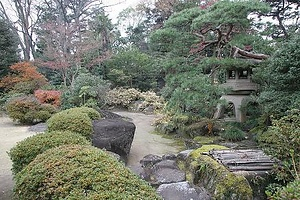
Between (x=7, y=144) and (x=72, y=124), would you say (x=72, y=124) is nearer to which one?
(x=72, y=124)

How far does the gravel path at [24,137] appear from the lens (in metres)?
4.21

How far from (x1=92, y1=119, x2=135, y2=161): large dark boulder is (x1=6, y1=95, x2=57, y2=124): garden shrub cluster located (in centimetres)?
493

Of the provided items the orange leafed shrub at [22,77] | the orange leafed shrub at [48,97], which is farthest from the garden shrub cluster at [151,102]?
the orange leafed shrub at [22,77]

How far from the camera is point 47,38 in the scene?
15.4 metres

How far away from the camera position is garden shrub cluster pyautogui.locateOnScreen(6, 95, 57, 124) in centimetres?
972

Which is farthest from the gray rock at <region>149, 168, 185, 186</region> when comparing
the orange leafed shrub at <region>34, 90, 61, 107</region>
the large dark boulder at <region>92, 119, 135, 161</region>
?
the orange leafed shrub at <region>34, 90, 61, 107</region>

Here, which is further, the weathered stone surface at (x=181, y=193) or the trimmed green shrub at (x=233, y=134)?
the trimmed green shrub at (x=233, y=134)

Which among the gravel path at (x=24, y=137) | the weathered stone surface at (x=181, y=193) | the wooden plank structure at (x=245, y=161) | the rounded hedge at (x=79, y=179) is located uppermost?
the rounded hedge at (x=79, y=179)

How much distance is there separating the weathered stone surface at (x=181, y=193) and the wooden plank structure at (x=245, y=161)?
52 cm

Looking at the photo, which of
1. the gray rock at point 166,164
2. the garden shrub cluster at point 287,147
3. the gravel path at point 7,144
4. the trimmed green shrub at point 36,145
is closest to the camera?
the garden shrub cluster at point 287,147

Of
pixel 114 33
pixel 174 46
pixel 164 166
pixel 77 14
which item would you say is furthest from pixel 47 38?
pixel 164 166

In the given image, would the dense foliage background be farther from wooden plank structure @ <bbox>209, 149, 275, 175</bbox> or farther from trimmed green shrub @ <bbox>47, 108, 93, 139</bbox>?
trimmed green shrub @ <bbox>47, 108, 93, 139</bbox>

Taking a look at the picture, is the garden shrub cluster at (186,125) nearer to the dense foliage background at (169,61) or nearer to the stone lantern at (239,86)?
the dense foliage background at (169,61)

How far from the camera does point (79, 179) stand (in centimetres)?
201
